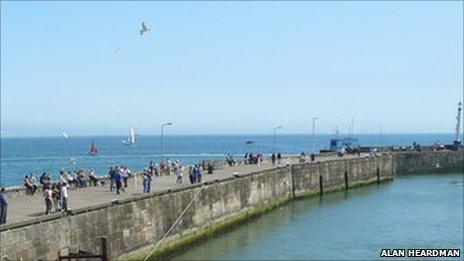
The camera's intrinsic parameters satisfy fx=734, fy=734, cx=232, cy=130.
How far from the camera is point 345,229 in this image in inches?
1580

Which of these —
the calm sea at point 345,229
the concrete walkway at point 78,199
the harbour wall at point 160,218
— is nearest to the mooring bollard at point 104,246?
the harbour wall at point 160,218

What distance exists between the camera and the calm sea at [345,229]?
3309cm

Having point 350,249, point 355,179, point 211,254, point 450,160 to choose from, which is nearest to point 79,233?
point 211,254

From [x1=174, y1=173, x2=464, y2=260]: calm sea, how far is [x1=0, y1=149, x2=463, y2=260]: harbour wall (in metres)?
0.95

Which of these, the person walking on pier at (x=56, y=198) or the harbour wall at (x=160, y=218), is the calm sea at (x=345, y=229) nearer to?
the harbour wall at (x=160, y=218)

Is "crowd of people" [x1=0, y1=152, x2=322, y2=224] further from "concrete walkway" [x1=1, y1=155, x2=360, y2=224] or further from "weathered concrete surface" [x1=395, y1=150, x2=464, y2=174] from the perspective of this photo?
"weathered concrete surface" [x1=395, y1=150, x2=464, y2=174]

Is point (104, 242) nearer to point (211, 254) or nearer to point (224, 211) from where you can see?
point (211, 254)

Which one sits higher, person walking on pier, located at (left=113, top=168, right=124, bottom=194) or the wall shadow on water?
person walking on pier, located at (left=113, top=168, right=124, bottom=194)

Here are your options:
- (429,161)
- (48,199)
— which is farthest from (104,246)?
(429,161)

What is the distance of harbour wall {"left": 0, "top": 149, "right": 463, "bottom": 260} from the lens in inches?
918

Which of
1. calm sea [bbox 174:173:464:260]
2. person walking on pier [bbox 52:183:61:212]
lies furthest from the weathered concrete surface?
person walking on pier [bbox 52:183:61:212]

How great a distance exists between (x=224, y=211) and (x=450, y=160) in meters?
49.4

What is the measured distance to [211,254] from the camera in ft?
107

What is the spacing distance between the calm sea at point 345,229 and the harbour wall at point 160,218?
0.95 metres
